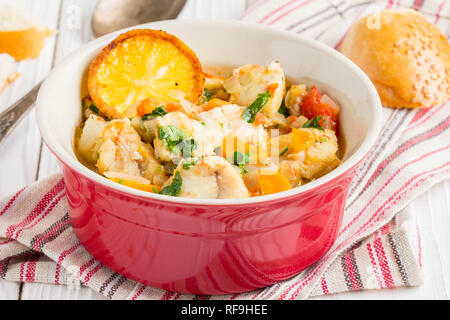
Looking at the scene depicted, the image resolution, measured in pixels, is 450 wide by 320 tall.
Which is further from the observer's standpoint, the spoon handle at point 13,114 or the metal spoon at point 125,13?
the metal spoon at point 125,13

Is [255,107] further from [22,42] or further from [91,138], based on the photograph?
[22,42]

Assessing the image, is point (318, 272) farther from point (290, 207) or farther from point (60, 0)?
point (60, 0)

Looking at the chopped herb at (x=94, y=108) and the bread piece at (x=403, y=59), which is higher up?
the chopped herb at (x=94, y=108)

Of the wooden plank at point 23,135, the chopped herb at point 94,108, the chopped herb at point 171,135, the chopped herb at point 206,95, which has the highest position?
the chopped herb at point 171,135

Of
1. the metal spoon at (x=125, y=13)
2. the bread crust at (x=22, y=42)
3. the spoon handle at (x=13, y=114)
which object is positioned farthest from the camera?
the metal spoon at (x=125, y=13)

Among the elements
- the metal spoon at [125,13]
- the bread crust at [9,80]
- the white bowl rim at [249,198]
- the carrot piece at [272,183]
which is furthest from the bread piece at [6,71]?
the carrot piece at [272,183]

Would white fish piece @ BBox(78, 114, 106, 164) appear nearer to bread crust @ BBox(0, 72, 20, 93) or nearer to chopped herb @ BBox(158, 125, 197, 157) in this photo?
chopped herb @ BBox(158, 125, 197, 157)

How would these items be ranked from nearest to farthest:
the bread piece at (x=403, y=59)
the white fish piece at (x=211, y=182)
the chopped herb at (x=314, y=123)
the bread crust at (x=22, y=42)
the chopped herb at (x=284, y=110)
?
the white fish piece at (x=211, y=182)
the chopped herb at (x=314, y=123)
the chopped herb at (x=284, y=110)
the bread piece at (x=403, y=59)
the bread crust at (x=22, y=42)

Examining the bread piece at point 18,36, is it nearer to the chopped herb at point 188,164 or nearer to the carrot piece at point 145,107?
the carrot piece at point 145,107
